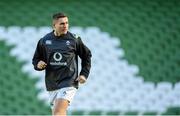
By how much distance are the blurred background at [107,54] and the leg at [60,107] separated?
4.67 meters

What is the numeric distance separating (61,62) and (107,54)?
5012 mm

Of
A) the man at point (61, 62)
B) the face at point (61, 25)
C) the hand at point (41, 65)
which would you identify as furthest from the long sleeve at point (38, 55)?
the face at point (61, 25)

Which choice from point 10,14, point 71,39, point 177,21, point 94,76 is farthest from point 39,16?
point 71,39

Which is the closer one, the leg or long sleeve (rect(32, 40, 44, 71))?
the leg

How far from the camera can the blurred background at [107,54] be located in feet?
43.0

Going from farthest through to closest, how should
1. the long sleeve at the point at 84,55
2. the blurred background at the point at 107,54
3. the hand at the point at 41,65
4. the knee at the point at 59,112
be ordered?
the blurred background at the point at 107,54, the long sleeve at the point at 84,55, the hand at the point at 41,65, the knee at the point at 59,112

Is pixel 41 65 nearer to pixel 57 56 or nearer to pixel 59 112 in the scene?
pixel 57 56

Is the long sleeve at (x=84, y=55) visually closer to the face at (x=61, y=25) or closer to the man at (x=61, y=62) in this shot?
the man at (x=61, y=62)

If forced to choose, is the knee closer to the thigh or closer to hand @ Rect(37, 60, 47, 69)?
the thigh

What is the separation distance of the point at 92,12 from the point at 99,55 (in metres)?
0.83

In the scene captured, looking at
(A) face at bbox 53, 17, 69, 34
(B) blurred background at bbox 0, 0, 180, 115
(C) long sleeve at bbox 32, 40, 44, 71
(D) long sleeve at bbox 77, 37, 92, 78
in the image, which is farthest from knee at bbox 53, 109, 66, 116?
(B) blurred background at bbox 0, 0, 180, 115

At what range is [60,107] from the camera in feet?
27.2

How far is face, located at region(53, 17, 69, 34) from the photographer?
8.28 metres

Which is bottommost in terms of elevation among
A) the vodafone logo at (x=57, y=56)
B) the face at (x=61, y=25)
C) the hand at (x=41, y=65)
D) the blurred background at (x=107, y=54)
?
the blurred background at (x=107, y=54)
